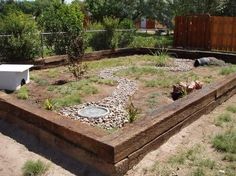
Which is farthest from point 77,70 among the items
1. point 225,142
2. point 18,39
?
point 225,142

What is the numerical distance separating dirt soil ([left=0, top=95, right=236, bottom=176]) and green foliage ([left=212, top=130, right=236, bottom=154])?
100 millimetres

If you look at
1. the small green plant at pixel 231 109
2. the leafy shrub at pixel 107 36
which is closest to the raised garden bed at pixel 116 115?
the small green plant at pixel 231 109

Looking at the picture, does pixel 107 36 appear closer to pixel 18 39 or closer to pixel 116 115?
pixel 18 39

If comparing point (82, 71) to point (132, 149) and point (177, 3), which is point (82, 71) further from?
point (177, 3)

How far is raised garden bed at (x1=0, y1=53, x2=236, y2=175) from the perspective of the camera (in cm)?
386

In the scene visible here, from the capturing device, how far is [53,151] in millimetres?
4410

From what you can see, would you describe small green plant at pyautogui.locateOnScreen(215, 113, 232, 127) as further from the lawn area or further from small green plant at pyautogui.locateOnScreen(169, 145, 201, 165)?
small green plant at pyautogui.locateOnScreen(169, 145, 201, 165)

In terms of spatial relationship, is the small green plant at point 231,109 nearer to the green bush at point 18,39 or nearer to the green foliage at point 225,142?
the green foliage at point 225,142

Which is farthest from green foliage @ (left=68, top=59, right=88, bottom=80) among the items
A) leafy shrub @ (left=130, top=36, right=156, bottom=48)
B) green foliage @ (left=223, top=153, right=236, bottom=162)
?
leafy shrub @ (left=130, top=36, right=156, bottom=48)

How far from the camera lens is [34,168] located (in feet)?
12.9

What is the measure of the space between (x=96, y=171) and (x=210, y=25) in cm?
1052

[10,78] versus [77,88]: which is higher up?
[10,78]

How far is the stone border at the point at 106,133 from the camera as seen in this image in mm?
A: 3756

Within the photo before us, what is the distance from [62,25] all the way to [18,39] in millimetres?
2644
